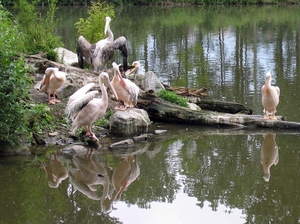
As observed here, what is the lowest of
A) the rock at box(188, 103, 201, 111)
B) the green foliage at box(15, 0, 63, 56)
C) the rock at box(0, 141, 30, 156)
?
the rock at box(188, 103, 201, 111)

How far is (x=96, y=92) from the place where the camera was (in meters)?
8.01

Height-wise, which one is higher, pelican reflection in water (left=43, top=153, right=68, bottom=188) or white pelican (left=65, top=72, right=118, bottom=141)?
white pelican (left=65, top=72, right=118, bottom=141)

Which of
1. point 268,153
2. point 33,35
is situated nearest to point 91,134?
point 268,153

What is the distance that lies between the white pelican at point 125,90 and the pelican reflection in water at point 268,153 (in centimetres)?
233

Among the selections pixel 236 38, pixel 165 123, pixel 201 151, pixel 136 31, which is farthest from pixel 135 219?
pixel 136 31

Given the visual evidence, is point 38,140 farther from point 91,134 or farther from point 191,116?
point 191,116

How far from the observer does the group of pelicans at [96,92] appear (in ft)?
26.1

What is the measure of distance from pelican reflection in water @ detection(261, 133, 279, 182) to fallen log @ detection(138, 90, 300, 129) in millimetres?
506

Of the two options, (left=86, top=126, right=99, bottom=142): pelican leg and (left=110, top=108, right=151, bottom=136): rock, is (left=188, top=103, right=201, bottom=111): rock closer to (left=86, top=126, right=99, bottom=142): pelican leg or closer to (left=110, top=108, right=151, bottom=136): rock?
(left=110, top=108, right=151, bottom=136): rock

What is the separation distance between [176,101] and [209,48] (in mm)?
11032

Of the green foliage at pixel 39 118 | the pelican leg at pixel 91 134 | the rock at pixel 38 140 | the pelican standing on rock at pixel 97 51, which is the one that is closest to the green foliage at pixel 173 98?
the pelican standing on rock at pixel 97 51

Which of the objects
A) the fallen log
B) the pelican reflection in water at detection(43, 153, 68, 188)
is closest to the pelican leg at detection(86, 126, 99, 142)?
the pelican reflection in water at detection(43, 153, 68, 188)

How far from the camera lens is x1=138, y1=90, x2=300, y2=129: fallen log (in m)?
9.07

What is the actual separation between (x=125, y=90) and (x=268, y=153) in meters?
2.76
